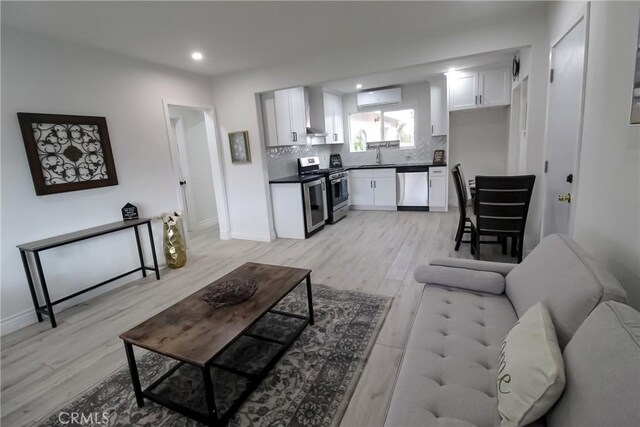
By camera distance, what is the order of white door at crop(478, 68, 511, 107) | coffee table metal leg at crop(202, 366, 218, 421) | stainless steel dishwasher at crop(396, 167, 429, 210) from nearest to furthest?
coffee table metal leg at crop(202, 366, 218, 421), white door at crop(478, 68, 511, 107), stainless steel dishwasher at crop(396, 167, 429, 210)

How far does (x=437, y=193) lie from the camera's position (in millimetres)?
5844

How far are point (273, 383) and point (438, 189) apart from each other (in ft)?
16.2

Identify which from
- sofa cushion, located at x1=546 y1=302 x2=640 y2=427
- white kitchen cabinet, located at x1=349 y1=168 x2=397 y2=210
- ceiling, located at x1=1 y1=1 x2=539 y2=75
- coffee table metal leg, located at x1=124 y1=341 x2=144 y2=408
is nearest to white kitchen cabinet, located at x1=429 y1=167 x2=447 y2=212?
white kitchen cabinet, located at x1=349 y1=168 x2=397 y2=210

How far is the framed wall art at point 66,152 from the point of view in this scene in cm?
270

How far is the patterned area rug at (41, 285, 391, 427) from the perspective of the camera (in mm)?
1626

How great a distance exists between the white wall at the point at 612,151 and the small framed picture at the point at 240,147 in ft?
12.7

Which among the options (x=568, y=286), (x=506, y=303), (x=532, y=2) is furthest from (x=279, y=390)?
(x=532, y=2)

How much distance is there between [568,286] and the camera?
1.24 metres

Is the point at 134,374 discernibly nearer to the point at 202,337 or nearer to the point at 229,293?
the point at 202,337

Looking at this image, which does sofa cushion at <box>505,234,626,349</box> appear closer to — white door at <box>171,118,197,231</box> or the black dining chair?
the black dining chair

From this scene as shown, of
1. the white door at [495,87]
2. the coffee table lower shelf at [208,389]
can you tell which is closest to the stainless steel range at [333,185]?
the white door at [495,87]

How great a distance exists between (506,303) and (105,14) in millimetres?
3573

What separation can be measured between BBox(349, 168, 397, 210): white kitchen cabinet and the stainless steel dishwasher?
0.12 metres

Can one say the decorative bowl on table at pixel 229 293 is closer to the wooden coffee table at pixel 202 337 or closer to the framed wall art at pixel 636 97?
the wooden coffee table at pixel 202 337
